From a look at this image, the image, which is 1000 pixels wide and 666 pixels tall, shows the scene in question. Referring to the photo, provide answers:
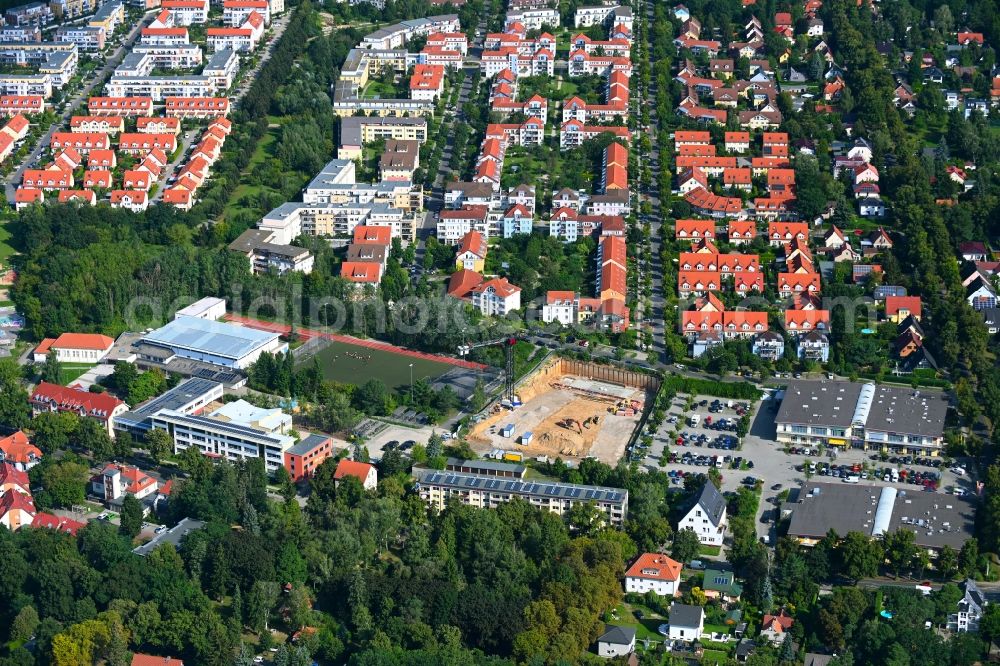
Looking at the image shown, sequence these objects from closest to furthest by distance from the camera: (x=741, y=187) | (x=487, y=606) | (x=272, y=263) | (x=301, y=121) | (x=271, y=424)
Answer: (x=487, y=606) → (x=271, y=424) → (x=272, y=263) → (x=741, y=187) → (x=301, y=121)

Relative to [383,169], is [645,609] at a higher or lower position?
lower

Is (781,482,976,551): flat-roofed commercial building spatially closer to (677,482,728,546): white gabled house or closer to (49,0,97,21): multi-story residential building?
(677,482,728,546): white gabled house

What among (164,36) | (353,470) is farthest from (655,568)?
(164,36)

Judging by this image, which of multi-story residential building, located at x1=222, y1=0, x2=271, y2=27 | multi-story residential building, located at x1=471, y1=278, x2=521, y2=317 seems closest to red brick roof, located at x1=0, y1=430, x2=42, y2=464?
multi-story residential building, located at x1=471, y1=278, x2=521, y2=317

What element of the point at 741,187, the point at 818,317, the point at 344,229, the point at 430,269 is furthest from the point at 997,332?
the point at 344,229

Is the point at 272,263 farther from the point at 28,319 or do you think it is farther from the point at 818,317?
the point at 818,317

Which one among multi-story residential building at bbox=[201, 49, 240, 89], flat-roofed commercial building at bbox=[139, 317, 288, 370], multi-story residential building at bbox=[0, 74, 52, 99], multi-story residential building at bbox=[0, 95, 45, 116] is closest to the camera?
flat-roofed commercial building at bbox=[139, 317, 288, 370]

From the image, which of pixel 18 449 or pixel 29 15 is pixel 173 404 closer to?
pixel 18 449
